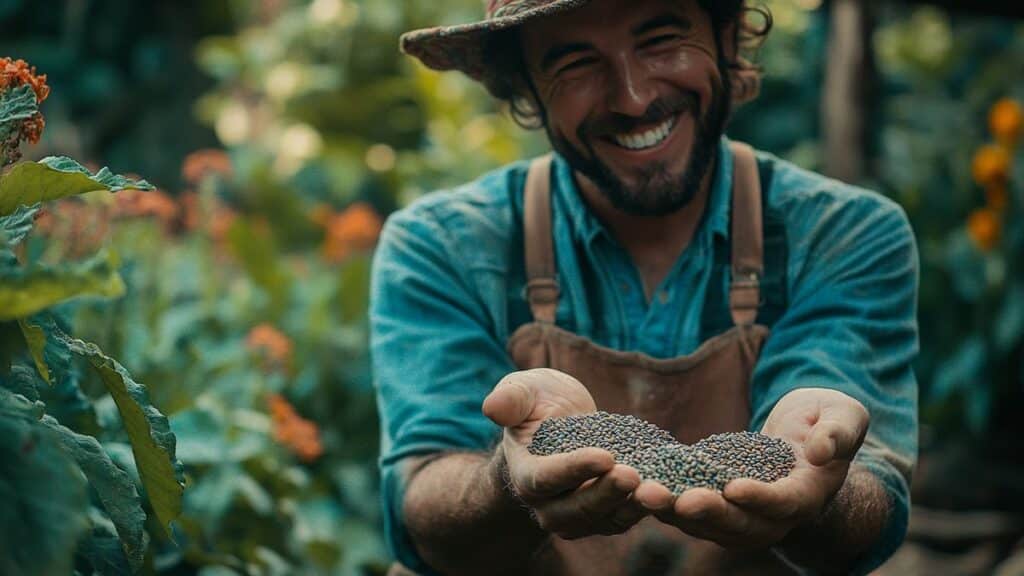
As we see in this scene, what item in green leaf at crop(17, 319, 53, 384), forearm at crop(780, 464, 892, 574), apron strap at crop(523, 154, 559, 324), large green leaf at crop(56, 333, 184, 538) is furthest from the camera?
apron strap at crop(523, 154, 559, 324)

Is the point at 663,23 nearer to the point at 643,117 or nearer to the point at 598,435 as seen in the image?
the point at 643,117

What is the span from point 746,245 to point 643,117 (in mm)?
340

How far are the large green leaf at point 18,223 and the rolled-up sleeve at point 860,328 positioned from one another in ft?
4.25

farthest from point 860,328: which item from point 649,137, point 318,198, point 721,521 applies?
point 318,198

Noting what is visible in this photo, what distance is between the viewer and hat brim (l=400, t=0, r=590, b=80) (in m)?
2.71

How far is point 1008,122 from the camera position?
5398 millimetres

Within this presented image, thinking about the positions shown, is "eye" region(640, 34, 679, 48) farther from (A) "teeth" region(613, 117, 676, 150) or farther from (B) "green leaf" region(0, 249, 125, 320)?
(B) "green leaf" region(0, 249, 125, 320)

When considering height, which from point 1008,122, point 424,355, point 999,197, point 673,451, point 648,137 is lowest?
point 999,197

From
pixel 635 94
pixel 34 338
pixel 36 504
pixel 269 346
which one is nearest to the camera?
pixel 36 504

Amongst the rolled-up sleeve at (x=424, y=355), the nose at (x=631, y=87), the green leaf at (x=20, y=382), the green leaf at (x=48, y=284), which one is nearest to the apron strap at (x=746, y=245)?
the nose at (x=631, y=87)

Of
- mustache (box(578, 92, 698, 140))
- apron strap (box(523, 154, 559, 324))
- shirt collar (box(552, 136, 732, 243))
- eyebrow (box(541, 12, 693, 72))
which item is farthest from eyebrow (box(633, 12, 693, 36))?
apron strap (box(523, 154, 559, 324))

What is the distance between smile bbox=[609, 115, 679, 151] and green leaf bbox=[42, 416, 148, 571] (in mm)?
1137

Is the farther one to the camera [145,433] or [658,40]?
[658,40]

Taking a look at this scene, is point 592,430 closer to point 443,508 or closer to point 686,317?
point 443,508
